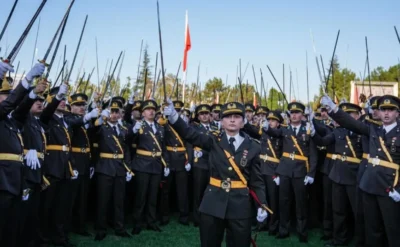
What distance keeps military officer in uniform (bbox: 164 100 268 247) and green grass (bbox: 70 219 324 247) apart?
8.61ft

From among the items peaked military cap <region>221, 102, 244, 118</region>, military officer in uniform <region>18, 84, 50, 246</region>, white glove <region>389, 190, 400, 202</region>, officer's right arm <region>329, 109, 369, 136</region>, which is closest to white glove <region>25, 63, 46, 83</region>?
military officer in uniform <region>18, 84, 50, 246</region>

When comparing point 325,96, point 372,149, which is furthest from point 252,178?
point 372,149

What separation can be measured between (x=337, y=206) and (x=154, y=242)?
138 inches

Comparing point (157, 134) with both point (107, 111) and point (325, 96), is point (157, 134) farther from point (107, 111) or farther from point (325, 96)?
point (325, 96)

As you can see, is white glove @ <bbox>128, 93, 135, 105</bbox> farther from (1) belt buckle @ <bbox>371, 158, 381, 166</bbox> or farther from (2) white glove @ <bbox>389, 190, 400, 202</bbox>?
(2) white glove @ <bbox>389, 190, 400, 202</bbox>

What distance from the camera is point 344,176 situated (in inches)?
275

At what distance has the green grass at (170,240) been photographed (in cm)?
675

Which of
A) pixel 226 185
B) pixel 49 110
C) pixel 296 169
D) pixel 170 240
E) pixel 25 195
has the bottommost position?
pixel 170 240

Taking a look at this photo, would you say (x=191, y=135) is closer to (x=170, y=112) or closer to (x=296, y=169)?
(x=170, y=112)

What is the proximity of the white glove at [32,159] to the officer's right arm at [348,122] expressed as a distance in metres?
4.33

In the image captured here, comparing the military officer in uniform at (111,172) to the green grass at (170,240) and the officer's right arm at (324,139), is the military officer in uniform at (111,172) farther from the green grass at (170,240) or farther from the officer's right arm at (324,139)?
the officer's right arm at (324,139)

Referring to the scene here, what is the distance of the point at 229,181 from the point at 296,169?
3444mm

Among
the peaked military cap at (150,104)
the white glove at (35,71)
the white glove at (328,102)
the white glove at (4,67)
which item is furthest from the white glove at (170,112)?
the peaked military cap at (150,104)

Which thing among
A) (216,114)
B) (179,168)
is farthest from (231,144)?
(216,114)
